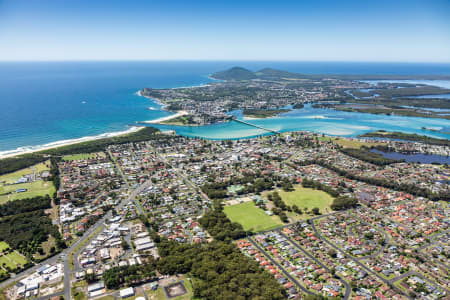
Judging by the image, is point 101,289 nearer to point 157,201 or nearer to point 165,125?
point 157,201

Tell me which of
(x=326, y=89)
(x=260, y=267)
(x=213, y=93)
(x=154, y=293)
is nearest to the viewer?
(x=154, y=293)

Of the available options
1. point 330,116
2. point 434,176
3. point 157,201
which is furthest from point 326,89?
point 157,201

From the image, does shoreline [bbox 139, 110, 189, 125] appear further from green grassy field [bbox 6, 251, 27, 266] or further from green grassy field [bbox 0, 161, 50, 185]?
green grassy field [bbox 6, 251, 27, 266]

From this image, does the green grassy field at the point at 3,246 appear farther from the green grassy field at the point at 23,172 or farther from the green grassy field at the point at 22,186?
the green grassy field at the point at 23,172

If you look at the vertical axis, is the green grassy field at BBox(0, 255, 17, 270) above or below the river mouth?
below

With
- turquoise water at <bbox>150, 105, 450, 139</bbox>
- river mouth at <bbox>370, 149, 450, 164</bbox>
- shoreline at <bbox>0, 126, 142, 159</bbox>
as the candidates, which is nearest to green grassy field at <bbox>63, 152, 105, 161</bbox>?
shoreline at <bbox>0, 126, 142, 159</bbox>

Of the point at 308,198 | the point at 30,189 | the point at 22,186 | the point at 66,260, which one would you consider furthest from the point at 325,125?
the point at 22,186

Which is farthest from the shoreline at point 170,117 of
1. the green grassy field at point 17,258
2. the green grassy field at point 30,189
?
the green grassy field at point 17,258
